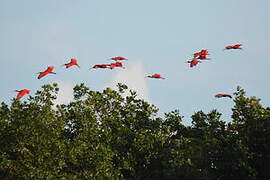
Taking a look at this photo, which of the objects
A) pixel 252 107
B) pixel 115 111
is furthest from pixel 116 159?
pixel 252 107

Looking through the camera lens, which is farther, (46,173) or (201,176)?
(201,176)

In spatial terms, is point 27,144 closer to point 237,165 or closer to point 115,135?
point 115,135

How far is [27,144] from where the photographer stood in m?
23.4

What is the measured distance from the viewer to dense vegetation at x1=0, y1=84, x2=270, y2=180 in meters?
23.6

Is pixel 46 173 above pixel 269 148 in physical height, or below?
below

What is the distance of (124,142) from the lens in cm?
2820

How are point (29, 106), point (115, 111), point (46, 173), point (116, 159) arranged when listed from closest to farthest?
point (46, 173)
point (29, 106)
point (116, 159)
point (115, 111)

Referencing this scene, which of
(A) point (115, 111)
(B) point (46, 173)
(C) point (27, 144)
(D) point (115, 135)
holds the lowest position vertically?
(B) point (46, 173)

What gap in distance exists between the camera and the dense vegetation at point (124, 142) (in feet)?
77.4

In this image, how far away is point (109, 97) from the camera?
30.9 m

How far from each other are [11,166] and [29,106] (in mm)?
3904

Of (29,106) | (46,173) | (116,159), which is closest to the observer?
(46,173)

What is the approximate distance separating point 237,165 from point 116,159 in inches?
288

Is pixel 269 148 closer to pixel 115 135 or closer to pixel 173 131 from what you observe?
pixel 173 131
